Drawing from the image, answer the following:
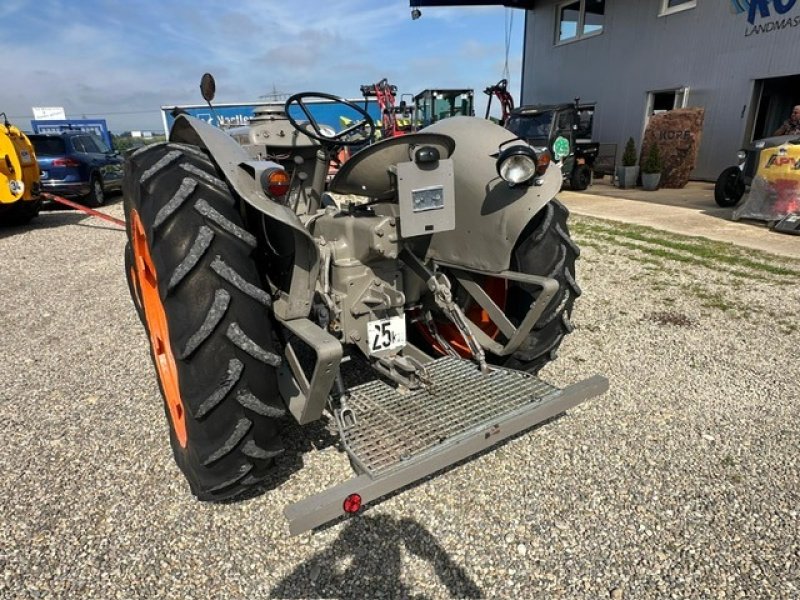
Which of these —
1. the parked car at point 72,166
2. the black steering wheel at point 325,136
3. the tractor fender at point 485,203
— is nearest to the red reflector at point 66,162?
the parked car at point 72,166

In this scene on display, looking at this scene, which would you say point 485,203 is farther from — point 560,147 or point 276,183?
point 560,147

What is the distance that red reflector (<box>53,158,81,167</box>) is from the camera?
9.39 meters

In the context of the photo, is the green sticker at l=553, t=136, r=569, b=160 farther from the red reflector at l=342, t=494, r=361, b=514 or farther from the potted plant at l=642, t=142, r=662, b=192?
Answer: the red reflector at l=342, t=494, r=361, b=514

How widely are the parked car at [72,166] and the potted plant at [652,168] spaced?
11917 mm

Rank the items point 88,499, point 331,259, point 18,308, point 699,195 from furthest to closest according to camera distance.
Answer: point 699,195
point 18,308
point 331,259
point 88,499

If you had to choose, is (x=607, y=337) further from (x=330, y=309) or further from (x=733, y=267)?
(x=733, y=267)

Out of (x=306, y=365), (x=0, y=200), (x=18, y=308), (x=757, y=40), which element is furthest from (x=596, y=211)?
(x=0, y=200)

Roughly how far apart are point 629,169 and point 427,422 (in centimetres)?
1272

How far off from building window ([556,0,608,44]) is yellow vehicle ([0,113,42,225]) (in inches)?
600

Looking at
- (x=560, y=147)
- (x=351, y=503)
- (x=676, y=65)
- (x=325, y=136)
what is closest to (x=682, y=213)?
(x=560, y=147)

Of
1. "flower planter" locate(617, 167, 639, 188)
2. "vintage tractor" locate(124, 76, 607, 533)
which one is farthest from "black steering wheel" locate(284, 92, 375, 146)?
"flower planter" locate(617, 167, 639, 188)

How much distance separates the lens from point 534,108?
1224cm

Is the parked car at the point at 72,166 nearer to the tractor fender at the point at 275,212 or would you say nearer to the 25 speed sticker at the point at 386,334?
the tractor fender at the point at 275,212

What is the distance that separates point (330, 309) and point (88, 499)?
134 cm
